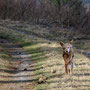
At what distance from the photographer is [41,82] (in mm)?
11578

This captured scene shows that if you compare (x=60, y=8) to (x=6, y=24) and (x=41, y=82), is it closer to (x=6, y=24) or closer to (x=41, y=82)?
(x=6, y=24)

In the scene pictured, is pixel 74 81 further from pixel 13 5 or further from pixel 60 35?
pixel 13 5

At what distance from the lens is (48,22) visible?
5153cm

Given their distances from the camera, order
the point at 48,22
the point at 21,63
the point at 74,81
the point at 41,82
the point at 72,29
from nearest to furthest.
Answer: the point at 74,81, the point at 41,82, the point at 21,63, the point at 72,29, the point at 48,22

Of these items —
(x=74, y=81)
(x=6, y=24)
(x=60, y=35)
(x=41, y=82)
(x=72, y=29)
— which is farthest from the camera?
(x=72, y=29)

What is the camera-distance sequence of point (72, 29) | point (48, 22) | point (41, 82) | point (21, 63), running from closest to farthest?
point (41, 82)
point (21, 63)
point (72, 29)
point (48, 22)

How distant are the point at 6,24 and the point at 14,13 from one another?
20.8 feet

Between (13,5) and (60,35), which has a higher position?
(13,5)

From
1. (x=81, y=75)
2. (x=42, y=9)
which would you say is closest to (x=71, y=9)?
(x=42, y=9)

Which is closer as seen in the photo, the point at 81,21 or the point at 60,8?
the point at 81,21

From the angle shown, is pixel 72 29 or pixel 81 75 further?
pixel 72 29

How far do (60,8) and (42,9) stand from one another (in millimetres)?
3892

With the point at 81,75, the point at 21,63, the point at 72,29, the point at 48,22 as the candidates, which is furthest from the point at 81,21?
the point at 81,75

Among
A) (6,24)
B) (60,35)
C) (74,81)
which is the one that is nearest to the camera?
(74,81)
